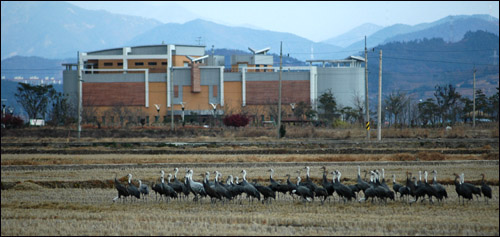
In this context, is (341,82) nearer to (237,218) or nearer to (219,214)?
(219,214)

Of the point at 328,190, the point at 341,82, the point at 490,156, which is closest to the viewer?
the point at 328,190

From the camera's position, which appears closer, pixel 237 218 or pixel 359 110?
pixel 237 218

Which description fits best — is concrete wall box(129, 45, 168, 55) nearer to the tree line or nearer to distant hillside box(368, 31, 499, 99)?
the tree line

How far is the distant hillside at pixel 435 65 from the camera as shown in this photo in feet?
443

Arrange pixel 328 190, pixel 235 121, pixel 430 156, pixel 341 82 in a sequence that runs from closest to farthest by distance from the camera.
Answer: pixel 328 190 → pixel 430 156 → pixel 235 121 → pixel 341 82

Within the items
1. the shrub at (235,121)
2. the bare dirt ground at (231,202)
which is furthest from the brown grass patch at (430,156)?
the shrub at (235,121)

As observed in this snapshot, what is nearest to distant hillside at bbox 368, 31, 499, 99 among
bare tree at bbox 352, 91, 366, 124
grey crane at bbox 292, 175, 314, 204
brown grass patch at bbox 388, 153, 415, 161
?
bare tree at bbox 352, 91, 366, 124

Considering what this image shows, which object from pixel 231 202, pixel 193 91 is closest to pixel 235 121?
pixel 193 91

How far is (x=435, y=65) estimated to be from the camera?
166750mm

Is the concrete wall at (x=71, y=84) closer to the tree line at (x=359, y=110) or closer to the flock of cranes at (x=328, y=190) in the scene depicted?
the tree line at (x=359, y=110)

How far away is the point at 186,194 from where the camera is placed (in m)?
19.2

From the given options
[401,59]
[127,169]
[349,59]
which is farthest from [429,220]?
[401,59]

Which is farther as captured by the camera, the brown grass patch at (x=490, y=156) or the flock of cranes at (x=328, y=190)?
the brown grass patch at (x=490, y=156)

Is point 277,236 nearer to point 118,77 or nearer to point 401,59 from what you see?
point 118,77
